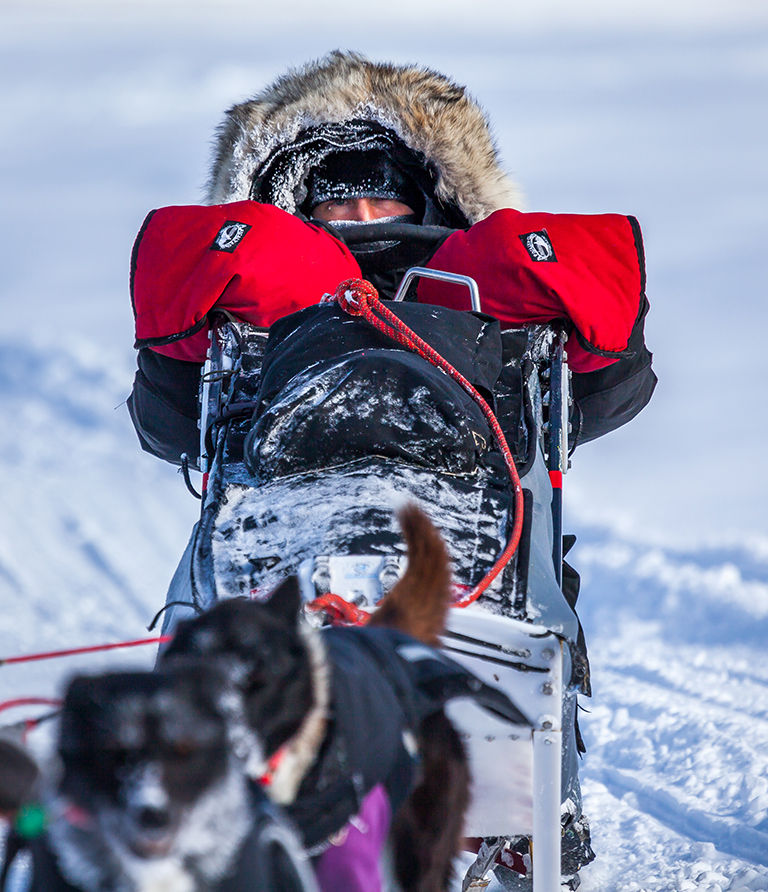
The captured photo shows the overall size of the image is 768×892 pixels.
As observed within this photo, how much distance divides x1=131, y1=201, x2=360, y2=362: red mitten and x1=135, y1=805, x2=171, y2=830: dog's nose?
1.76 meters

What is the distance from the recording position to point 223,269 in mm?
2449

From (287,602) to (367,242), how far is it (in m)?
2.13

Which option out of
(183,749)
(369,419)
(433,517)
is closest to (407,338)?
(369,419)

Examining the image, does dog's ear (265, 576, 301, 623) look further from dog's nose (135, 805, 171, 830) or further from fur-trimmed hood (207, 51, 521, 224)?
fur-trimmed hood (207, 51, 521, 224)

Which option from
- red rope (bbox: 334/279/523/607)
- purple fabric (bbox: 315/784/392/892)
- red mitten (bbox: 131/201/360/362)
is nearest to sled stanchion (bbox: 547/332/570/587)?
red rope (bbox: 334/279/523/607)

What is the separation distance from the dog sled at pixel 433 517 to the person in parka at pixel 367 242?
0.18 metres

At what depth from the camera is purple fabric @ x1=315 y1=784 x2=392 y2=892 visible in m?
1.09

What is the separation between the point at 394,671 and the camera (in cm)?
112

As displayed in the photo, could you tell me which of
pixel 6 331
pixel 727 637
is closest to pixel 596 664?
pixel 727 637

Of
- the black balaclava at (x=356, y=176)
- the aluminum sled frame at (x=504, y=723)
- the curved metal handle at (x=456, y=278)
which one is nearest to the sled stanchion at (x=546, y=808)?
the aluminum sled frame at (x=504, y=723)

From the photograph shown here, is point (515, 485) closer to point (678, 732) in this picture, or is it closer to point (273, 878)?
point (273, 878)

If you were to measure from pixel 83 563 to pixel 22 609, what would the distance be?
51cm

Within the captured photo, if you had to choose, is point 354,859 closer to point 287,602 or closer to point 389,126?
point 287,602

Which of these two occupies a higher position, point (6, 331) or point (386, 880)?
point (6, 331)
